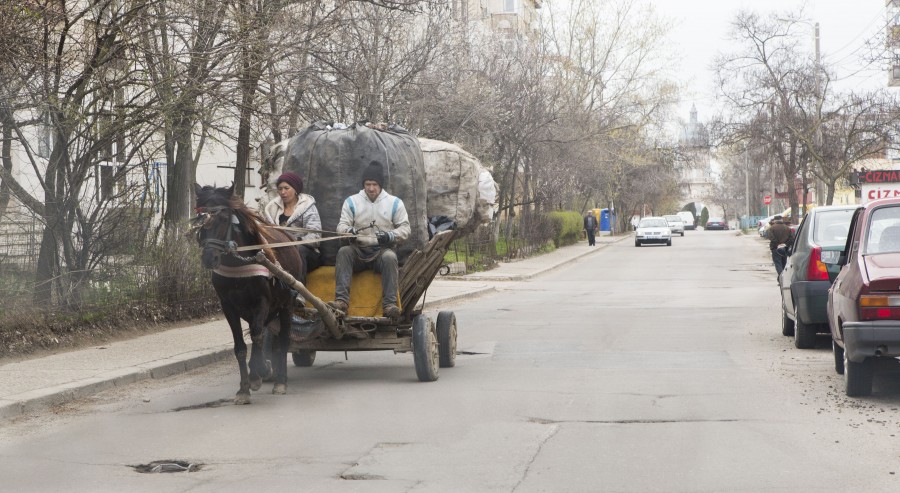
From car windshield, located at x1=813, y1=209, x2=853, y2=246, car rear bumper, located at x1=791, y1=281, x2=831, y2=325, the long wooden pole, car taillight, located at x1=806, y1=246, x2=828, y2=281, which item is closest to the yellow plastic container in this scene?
the long wooden pole

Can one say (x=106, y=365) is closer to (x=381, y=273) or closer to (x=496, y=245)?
(x=381, y=273)

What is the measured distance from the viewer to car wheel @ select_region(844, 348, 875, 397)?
8906 mm

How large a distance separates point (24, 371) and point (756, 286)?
65.0 ft

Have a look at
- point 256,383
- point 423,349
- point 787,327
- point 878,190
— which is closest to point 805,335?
point 787,327

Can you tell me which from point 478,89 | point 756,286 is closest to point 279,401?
point 756,286

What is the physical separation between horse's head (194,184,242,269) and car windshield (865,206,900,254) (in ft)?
17.4

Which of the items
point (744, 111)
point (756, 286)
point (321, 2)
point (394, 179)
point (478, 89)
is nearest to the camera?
→ point (394, 179)

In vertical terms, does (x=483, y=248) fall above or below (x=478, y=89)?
below

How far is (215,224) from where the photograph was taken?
875 centimetres

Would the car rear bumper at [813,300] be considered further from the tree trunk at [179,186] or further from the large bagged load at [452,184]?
the tree trunk at [179,186]

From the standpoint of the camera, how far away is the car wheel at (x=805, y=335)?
41.8ft

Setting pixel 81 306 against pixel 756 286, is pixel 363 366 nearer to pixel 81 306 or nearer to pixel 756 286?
pixel 81 306

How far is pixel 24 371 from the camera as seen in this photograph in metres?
10.8

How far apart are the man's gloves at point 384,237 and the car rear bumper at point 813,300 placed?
4973 mm
